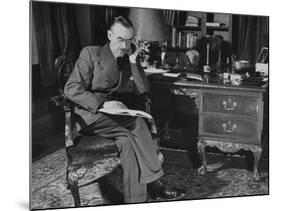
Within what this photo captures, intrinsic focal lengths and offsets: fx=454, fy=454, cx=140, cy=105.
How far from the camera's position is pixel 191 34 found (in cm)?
369

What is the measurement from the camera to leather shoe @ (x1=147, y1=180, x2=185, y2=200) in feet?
11.9

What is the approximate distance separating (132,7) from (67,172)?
4.47 ft

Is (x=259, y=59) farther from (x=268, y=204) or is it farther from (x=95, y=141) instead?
(x=95, y=141)

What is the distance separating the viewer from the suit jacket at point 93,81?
343 cm

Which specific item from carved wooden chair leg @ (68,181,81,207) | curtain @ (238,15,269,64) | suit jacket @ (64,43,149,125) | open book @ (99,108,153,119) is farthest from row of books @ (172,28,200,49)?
carved wooden chair leg @ (68,181,81,207)

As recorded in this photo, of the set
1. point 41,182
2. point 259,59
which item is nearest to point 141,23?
point 259,59

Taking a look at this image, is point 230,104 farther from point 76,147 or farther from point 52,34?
point 52,34

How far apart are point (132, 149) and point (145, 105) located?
0.36 meters

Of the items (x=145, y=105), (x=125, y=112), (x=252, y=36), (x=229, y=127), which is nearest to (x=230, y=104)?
(x=229, y=127)

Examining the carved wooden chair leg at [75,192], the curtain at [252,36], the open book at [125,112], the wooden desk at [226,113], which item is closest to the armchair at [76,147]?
the carved wooden chair leg at [75,192]

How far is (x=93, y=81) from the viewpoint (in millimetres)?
3451

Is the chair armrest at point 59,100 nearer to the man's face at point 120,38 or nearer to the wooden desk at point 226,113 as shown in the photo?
the man's face at point 120,38

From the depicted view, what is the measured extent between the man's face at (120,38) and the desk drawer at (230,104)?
2.46 ft

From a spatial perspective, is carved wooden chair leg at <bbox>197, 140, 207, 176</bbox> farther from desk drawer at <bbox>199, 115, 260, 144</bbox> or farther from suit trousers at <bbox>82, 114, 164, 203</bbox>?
suit trousers at <bbox>82, 114, 164, 203</bbox>
